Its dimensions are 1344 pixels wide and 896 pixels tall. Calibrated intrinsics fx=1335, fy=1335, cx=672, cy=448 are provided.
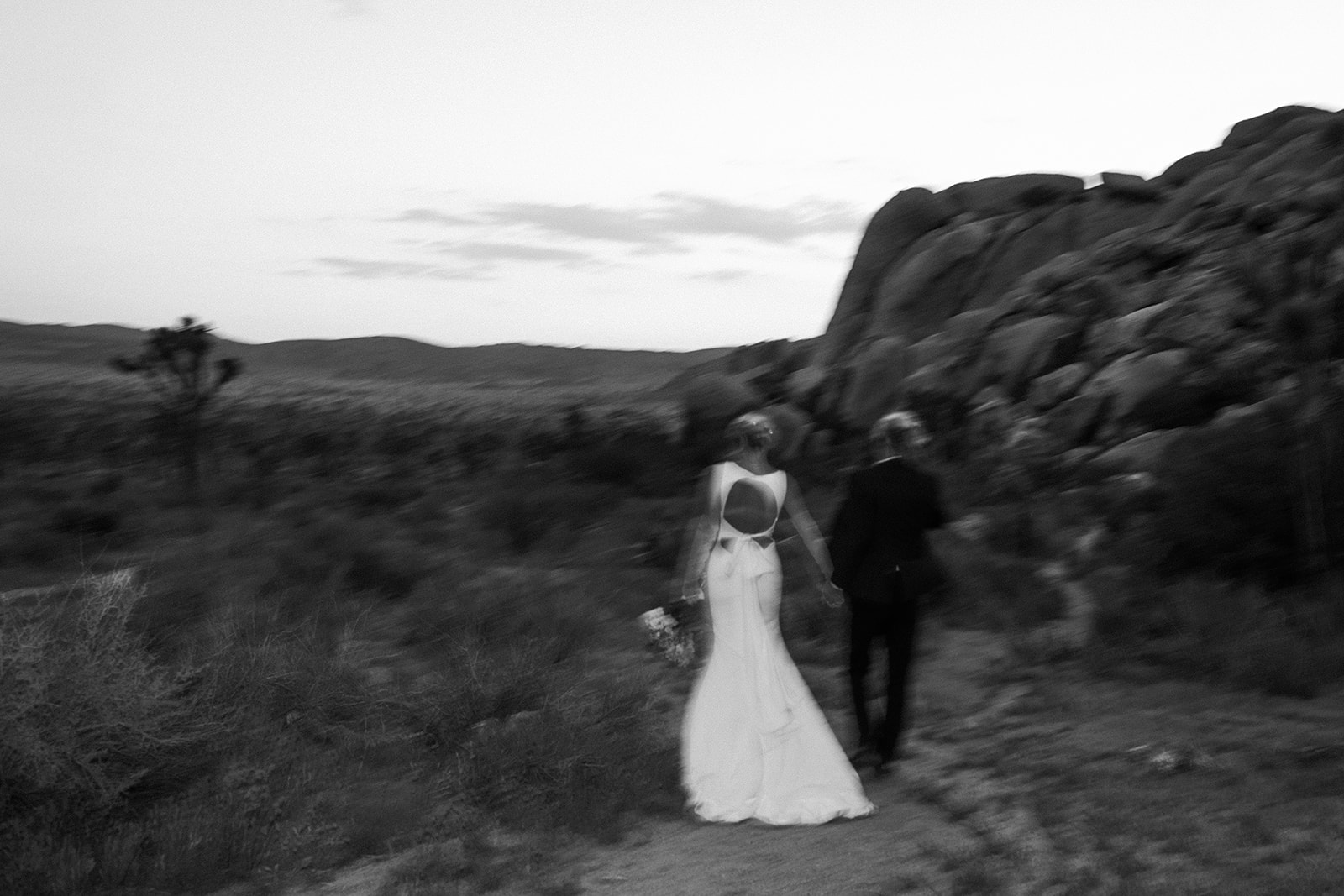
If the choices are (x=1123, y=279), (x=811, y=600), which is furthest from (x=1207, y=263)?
(x=811, y=600)

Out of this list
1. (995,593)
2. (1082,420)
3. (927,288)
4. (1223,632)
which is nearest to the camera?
(1223,632)

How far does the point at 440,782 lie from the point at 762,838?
6.71ft

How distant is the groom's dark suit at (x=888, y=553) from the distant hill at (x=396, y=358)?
296 ft

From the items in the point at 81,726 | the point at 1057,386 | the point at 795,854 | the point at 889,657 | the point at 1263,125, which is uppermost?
the point at 1263,125

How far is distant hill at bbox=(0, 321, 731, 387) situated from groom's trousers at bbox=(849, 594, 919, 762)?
89972 millimetres

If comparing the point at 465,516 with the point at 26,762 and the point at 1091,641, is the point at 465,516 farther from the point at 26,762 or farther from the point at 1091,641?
the point at 26,762

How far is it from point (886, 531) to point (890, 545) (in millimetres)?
73

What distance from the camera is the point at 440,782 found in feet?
23.8

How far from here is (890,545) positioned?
21.8 feet

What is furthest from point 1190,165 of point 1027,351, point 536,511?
point 536,511

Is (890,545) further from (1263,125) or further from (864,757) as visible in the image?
(1263,125)

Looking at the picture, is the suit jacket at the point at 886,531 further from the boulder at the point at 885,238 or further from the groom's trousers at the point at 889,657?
the boulder at the point at 885,238


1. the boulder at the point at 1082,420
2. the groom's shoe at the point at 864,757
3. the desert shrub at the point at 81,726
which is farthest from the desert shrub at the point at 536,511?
the groom's shoe at the point at 864,757

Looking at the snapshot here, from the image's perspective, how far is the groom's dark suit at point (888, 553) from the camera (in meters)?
6.62
